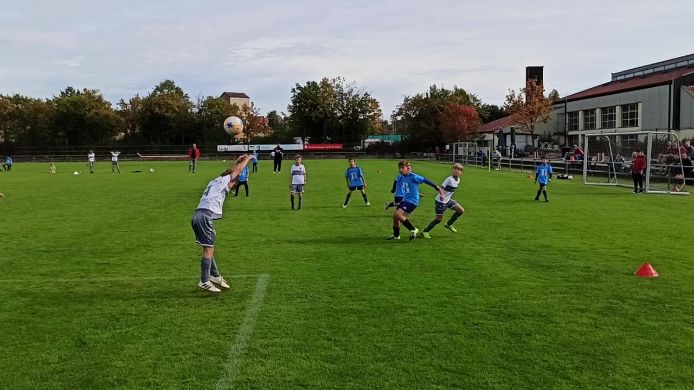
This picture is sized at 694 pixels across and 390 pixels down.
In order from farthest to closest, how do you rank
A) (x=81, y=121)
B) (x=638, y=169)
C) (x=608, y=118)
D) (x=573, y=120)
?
(x=81, y=121)
(x=573, y=120)
(x=608, y=118)
(x=638, y=169)

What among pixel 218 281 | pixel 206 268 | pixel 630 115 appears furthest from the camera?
pixel 630 115

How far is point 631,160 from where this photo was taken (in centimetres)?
2602

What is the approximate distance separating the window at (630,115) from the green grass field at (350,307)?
4217cm

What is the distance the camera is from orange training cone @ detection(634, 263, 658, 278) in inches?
328

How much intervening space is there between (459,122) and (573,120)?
44.9ft

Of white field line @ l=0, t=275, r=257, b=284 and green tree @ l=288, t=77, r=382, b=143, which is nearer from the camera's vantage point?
white field line @ l=0, t=275, r=257, b=284

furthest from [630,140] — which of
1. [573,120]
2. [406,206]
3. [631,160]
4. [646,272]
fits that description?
[573,120]

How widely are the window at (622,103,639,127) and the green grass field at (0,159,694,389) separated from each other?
138 feet

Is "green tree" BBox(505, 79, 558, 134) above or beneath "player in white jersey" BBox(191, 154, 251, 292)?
above

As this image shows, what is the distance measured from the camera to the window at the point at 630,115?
169 ft

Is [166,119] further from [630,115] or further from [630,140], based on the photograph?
[630,140]

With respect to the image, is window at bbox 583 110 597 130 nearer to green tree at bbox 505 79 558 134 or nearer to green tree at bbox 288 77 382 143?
green tree at bbox 505 79 558 134

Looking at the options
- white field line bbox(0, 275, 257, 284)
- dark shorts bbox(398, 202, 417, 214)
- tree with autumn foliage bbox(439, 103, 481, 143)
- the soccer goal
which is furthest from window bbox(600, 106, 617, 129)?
white field line bbox(0, 275, 257, 284)

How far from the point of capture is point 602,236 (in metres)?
12.2
